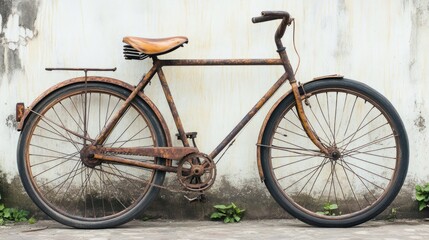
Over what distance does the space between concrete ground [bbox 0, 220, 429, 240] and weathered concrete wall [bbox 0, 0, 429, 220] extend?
269mm

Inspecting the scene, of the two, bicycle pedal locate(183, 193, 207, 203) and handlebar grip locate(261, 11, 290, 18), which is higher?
handlebar grip locate(261, 11, 290, 18)

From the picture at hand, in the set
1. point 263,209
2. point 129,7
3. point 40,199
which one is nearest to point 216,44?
Result: point 129,7

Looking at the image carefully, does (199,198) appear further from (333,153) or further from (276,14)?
(276,14)

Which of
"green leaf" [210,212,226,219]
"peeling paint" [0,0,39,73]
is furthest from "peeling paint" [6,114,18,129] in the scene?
"green leaf" [210,212,226,219]

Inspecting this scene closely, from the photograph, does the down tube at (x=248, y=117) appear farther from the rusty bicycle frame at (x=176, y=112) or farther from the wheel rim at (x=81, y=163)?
the wheel rim at (x=81, y=163)

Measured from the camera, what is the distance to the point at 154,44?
6719 millimetres

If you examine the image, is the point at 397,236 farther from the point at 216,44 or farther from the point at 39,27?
the point at 39,27

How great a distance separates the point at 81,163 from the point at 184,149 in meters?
0.99

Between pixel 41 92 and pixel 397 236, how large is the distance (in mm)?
3287

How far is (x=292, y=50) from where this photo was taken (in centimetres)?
726

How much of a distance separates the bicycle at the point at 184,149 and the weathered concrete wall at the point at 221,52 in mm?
227

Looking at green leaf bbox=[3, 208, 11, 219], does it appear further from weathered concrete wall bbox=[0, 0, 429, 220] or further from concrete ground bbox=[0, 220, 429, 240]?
weathered concrete wall bbox=[0, 0, 429, 220]

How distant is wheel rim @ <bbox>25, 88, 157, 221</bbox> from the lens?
724cm

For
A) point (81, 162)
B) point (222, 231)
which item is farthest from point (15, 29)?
point (222, 231)
